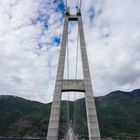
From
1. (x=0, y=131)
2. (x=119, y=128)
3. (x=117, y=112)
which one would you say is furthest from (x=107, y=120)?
(x=0, y=131)

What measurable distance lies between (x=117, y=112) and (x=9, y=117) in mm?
81421

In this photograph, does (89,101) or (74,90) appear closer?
(89,101)

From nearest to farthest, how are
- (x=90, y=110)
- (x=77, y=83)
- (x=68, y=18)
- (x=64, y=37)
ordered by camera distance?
(x=90, y=110) → (x=77, y=83) → (x=64, y=37) → (x=68, y=18)

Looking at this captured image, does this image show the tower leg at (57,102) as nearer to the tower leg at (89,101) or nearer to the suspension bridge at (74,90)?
the suspension bridge at (74,90)

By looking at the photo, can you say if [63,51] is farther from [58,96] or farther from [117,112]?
[117,112]

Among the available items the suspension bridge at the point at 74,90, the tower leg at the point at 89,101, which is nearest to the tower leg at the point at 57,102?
the suspension bridge at the point at 74,90

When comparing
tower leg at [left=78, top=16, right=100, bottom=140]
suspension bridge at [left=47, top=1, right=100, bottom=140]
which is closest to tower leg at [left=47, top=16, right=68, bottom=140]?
suspension bridge at [left=47, top=1, right=100, bottom=140]

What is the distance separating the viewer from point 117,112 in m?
183

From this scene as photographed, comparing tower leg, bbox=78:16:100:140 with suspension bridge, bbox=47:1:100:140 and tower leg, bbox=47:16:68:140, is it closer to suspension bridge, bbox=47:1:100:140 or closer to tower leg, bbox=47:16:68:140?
suspension bridge, bbox=47:1:100:140

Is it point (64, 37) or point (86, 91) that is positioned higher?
point (64, 37)

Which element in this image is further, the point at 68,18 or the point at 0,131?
the point at 0,131

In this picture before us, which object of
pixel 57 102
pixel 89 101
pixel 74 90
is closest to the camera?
pixel 57 102

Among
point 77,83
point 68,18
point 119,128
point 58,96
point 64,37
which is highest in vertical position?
point 119,128

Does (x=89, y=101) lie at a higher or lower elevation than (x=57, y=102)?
higher
